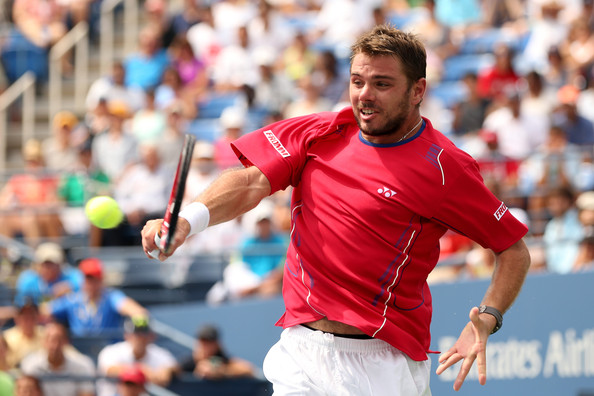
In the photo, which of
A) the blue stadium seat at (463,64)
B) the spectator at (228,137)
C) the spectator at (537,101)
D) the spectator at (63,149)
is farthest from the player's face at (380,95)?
the spectator at (63,149)

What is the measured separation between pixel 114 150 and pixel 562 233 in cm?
654

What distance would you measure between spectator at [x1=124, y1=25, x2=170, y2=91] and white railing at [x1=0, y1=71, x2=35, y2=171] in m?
2.04

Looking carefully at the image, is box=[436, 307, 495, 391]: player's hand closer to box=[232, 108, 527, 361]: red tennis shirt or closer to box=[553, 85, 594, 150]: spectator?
box=[232, 108, 527, 361]: red tennis shirt

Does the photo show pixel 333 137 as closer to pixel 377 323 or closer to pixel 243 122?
pixel 377 323

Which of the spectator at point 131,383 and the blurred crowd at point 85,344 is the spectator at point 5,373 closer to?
the blurred crowd at point 85,344

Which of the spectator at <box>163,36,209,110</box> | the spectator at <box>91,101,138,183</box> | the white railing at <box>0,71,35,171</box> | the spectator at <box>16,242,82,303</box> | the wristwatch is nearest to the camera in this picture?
the wristwatch

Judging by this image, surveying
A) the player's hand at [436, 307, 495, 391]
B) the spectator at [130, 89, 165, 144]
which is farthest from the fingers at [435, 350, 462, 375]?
the spectator at [130, 89, 165, 144]

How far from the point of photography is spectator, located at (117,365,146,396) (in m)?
9.31

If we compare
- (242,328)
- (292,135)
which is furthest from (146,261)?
(292,135)

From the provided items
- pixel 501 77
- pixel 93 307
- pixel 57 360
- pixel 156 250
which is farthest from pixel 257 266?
pixel 156 250

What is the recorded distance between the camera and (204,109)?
14.3m

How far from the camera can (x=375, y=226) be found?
4.60 metres

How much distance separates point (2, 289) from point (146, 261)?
220cm

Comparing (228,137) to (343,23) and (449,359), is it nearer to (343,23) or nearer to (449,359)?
(343,23)
